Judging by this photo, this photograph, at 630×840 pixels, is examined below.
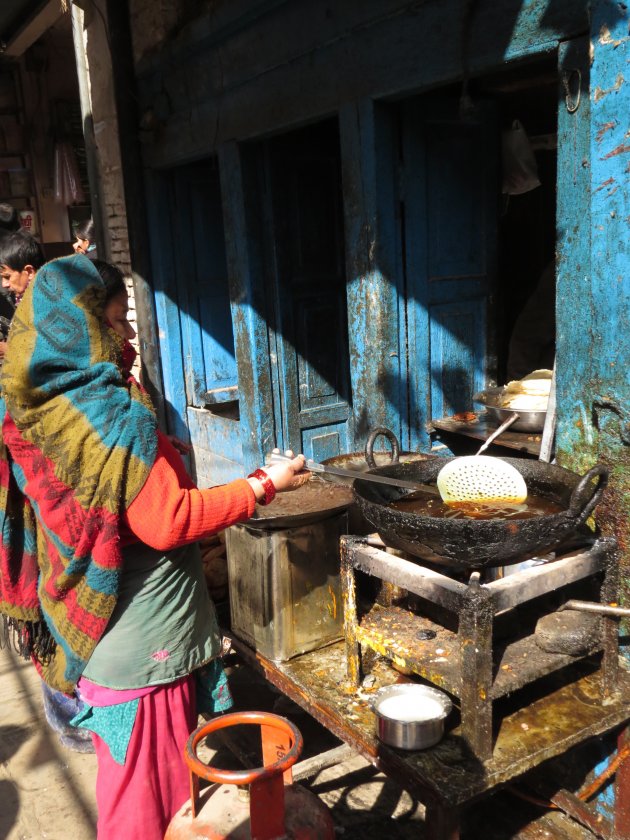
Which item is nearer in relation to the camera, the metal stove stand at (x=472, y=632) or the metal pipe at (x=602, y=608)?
the metal stove stand at (x=472, y=632)

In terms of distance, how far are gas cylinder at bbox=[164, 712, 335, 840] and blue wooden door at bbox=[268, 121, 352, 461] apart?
3.22m

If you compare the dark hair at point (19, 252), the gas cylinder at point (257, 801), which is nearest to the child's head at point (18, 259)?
the dark hair at point (19, 252)

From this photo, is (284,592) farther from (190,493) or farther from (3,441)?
(3,441)

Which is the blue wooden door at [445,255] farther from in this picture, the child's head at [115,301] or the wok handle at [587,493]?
the wok handle at [587,493]

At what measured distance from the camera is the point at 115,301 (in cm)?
252

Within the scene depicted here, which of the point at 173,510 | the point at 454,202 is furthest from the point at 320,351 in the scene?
the point at 173,510

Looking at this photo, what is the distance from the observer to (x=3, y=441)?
8.13ft

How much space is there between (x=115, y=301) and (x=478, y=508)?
54.0 inches

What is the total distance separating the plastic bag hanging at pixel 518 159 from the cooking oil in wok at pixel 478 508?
2.27 metres

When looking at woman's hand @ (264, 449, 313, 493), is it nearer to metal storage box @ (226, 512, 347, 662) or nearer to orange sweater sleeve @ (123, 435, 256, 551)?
orange sweater sleeve @ (123, 435, 256, 551)

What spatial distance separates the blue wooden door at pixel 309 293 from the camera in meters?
5.13

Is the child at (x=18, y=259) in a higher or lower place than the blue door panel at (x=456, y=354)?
higher

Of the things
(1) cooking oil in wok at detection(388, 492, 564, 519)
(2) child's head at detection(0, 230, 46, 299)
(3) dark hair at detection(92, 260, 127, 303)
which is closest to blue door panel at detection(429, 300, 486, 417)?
(1) cooking oil in wok at detection(388, 492, 564, 519)

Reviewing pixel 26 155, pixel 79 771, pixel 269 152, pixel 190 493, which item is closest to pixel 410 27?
pixel 269 152
